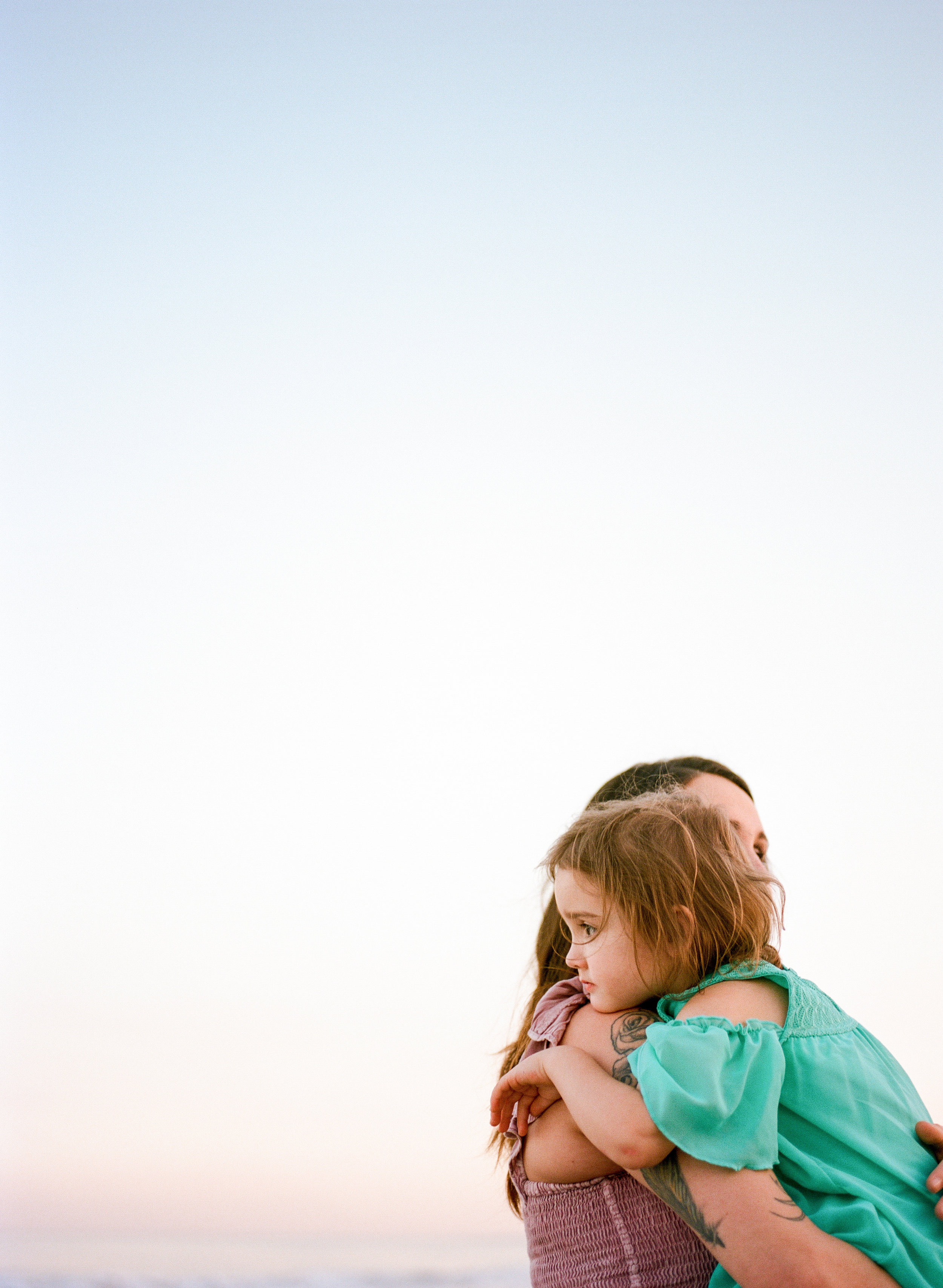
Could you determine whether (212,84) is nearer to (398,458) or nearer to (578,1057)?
(398,458)

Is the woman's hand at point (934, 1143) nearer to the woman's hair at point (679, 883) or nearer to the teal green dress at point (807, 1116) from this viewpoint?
the teal green dress at point (807, 1116)

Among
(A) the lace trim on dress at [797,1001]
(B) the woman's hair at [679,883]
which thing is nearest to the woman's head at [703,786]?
(B) the woman's hair at [679,883]

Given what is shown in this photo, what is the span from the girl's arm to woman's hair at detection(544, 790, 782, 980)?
18 cm

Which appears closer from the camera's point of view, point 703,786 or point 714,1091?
point 714,1091

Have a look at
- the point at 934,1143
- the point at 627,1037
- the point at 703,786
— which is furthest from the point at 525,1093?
the point at 703,786

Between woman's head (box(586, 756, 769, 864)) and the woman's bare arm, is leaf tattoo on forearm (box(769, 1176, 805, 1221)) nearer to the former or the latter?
the woman's bare arm

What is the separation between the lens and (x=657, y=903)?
1349mm

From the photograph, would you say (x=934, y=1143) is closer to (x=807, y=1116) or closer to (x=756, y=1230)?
(x=807, y=1116)

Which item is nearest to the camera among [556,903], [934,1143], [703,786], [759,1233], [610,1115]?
[759,1233]

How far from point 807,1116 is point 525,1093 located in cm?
37

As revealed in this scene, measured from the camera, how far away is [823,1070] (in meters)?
1.22

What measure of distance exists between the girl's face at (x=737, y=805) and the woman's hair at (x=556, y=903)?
20 millimetres

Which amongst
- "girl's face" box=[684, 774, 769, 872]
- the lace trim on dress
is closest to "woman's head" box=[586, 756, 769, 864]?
"girl's face" box=[684, 774, 769, 872]

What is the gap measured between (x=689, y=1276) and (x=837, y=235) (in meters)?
5.92
